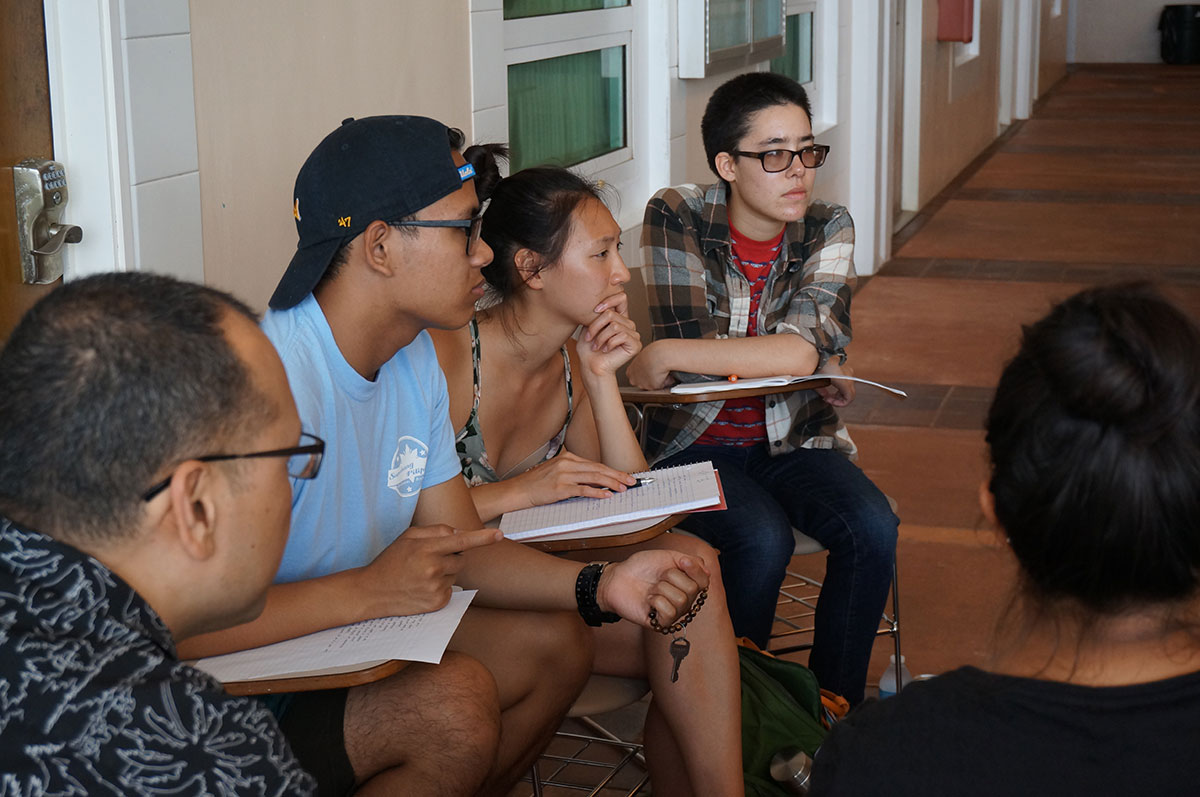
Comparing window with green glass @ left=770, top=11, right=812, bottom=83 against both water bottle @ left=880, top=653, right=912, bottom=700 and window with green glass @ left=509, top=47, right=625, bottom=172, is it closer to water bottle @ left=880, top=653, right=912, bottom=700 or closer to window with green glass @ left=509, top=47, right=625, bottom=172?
window with green glass @ left=509, top=47, right=625, bottom=172

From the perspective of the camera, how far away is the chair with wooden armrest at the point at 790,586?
2580 mm

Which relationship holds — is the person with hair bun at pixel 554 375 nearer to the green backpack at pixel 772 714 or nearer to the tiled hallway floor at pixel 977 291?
the green backpack at pixel 772 714

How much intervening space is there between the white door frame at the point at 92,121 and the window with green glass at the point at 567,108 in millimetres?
1547

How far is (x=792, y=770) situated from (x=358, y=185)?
3.88 feet

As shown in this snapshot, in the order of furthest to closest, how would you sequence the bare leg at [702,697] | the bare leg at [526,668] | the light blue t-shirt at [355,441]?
the bare leg at [702,697] < the bare leg at [526,668] < the light blue t-shirt at [355,441]

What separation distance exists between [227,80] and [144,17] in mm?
236

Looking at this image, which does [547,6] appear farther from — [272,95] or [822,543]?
[822,543]

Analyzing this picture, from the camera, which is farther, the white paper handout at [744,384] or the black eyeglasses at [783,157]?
the black eyeglasses at [783,157]

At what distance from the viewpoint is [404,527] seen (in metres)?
2.06

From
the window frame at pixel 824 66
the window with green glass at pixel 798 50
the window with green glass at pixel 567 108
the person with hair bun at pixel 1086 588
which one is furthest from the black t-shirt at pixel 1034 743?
the window frame at pixel 824 66

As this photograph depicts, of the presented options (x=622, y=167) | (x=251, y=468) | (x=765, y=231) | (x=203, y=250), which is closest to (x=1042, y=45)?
(x=622, y=167)

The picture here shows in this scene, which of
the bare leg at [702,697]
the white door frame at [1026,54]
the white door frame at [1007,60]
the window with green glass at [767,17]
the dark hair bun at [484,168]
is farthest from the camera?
the white door frame at [1026,54]

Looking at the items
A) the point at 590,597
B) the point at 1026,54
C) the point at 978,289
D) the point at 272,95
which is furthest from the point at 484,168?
the point at 1026,54

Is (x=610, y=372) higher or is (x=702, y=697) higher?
(x=610, y=372)
